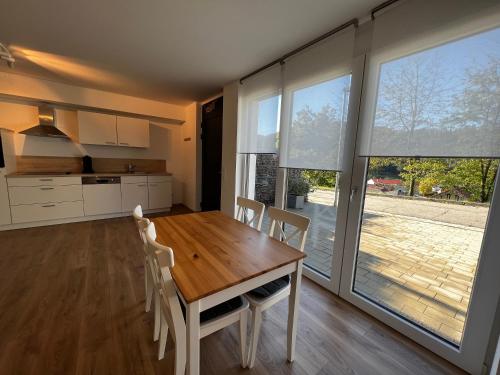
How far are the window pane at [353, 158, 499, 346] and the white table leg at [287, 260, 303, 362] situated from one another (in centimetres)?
91

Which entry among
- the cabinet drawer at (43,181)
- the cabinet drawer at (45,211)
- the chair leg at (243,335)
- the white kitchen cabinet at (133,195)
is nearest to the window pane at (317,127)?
the chair leg at (243,335)

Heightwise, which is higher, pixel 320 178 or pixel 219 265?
pixel 320 178

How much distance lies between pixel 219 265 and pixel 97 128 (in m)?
4.08

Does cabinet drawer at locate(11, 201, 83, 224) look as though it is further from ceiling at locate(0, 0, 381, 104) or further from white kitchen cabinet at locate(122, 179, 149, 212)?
ceiling at locate(0, 0, 381, 104)

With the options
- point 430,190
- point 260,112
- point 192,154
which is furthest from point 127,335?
point 192,154

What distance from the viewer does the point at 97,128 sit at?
3828 millimetres

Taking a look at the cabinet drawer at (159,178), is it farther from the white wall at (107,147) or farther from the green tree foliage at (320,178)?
the green tree foliage at (320,178)

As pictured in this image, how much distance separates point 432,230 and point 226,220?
156 cm

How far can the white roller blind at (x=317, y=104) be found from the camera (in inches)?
72.0

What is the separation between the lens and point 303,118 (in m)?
2.15

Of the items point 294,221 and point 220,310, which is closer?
point 220,310

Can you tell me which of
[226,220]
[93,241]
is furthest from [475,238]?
[93,241]

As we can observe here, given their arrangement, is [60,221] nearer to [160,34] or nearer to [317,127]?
[160,34]

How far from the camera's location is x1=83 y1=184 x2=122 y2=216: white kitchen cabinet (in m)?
3.71
